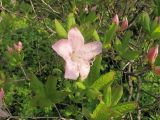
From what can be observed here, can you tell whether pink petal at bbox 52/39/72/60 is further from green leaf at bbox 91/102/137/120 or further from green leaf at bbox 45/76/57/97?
green leaf at bbox 91/102/137/120

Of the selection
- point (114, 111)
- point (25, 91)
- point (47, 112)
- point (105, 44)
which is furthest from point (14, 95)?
point (114, 111)

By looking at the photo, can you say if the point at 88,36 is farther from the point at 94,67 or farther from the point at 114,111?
the point at 114,111

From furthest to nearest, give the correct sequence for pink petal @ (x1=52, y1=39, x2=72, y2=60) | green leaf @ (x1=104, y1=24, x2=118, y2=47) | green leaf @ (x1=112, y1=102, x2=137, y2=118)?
green leaf @ (x1=104, y1=24, x2=118, y2=47) < green leaf @ (x1=112, y1=102, x2=137, y2=118) < pink petal @ (x1=52, y1=39, x2=72, y2=60)

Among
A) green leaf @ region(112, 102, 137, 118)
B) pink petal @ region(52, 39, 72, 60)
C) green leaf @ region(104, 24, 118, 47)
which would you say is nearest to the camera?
pink petal @ region(52, 39, 72, 60)

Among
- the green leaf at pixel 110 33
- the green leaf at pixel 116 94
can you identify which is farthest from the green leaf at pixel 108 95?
the green leaf at pixel 110 33

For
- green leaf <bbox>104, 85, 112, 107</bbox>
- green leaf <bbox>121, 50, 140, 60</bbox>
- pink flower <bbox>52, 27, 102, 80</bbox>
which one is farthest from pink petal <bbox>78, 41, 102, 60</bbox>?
green leaf <bbox>121, 50, 140, 60</bbox>

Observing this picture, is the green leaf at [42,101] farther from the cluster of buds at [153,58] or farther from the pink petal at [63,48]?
the cluster of buds at [153,58]
